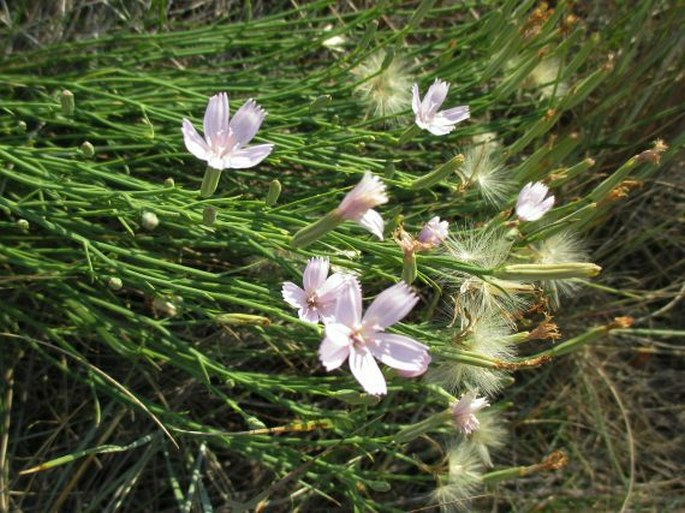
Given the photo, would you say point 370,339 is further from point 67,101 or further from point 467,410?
point 67,101

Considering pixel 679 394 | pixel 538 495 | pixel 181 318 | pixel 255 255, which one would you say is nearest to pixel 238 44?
pixel 255 255

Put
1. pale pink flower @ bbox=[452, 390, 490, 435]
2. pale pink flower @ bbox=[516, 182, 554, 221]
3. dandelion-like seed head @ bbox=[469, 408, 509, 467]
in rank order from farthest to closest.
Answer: dandelion-like seed head @ bbox=[469, 408, 509, 467], pale pink flower @ bbox=[516, 182, 554, 221], pale pink flower @ bbox=[452, 390, 490, 435]

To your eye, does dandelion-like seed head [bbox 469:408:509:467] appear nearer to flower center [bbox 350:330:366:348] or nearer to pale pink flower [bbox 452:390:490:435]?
pale pink flower [bbox 452:390:490:435]

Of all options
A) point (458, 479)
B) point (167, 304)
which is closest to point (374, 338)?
point (167, 304)

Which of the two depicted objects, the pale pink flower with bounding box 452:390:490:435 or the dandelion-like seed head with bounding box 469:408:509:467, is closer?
the pale pink flower with bounding box 452:390:490:435

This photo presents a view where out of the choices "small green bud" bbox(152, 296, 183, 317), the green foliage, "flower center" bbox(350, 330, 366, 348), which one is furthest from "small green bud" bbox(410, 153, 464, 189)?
"small green bud" bbox(152, 296, 183, 317)
